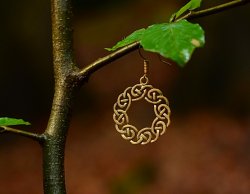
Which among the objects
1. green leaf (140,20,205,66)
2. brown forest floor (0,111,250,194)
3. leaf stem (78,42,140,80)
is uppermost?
brown forest floor (0,111,250,194)

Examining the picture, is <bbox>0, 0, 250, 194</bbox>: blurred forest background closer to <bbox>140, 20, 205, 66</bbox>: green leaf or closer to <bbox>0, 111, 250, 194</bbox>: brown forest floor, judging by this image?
<bbox>0, 111, 250, 194</bbox>: brown forest floor

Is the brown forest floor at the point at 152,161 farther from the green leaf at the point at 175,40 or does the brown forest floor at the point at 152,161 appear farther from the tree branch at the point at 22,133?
the green leaf at the point at 175,40

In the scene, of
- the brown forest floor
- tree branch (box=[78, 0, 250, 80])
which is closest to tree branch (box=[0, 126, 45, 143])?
tree branch (box=[78, 0, 250, 80])

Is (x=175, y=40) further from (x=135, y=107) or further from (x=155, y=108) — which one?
(x=135, y=107)

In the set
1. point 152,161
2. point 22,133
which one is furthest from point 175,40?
point 152,161

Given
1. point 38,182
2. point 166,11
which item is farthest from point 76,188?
point 166,11

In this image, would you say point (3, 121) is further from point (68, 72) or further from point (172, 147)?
point (172, 147)
